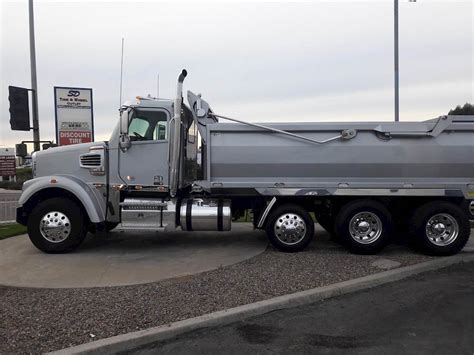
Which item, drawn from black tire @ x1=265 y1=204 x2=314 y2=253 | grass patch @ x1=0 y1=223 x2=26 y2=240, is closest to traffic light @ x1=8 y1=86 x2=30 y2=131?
grass patch @ x1=0 y1=223 x2=26 y2=240

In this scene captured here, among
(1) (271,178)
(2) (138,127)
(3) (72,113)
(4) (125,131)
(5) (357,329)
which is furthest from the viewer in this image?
(3) (72,113)

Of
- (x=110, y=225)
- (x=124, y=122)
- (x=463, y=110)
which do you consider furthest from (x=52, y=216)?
(x=463, y=110)

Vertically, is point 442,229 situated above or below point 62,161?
below

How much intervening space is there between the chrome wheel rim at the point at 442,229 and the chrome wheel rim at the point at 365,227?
2.84 feet

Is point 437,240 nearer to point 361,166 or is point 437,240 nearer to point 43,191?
point 361,166

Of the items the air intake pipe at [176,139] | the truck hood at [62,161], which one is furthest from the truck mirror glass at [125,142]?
the air intake pipe at [176,139]

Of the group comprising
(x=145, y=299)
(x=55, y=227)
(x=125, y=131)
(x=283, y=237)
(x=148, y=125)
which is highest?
(x=148, y=125)

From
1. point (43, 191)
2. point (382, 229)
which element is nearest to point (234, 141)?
point (382, 229)

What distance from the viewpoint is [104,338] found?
4.29m

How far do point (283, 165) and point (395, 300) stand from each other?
3.15m

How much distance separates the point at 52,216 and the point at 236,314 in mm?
4592

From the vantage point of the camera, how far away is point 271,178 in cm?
809

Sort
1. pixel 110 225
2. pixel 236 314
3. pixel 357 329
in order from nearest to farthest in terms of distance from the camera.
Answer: pixel 357 329 → pixel 236 314 → pixel 110 225

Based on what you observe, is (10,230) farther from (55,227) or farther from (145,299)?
(145,299)
